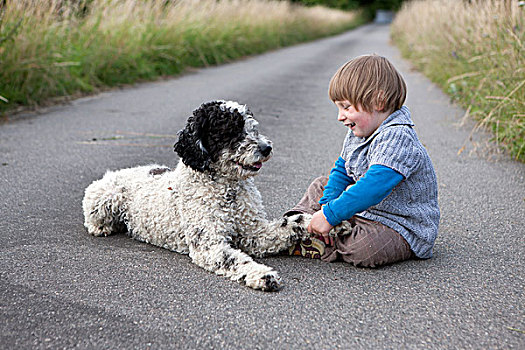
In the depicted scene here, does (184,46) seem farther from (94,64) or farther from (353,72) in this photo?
(353,72)

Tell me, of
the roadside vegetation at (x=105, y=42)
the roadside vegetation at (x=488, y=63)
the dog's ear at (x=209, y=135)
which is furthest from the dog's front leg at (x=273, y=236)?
the roadside vegetation at (x=105, y=42)

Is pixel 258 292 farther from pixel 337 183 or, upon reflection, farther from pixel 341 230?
pixel 337 183

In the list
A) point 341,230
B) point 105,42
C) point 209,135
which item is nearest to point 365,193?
point 341,230

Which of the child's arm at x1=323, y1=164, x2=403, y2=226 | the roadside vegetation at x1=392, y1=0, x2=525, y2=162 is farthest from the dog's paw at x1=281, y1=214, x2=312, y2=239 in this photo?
the roadside vegetation at x1=392, y1=0, x2=525, y2=162

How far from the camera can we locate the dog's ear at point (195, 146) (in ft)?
10.3

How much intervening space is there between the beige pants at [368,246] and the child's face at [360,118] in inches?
21.5

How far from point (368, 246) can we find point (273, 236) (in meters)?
0.57

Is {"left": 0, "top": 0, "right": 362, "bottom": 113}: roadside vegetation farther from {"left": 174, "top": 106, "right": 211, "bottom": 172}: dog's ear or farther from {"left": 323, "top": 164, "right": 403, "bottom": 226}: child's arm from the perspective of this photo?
{"left": 323, "top": 164, "right": 403, "bottom": 226}: child's arm

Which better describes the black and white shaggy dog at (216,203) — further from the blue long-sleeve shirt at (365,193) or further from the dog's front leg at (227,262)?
the blue long-sleeve shirt at (365,193)

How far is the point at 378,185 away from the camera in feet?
9.85

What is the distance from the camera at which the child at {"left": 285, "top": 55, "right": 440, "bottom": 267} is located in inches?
119

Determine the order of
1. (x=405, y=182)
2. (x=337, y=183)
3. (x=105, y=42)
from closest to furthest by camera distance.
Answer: (x=405, y=182)
(x=337, y=183)
(x=105, y=42)

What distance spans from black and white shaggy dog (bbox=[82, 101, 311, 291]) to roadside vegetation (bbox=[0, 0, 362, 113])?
428cm

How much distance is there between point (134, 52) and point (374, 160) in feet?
30.0
